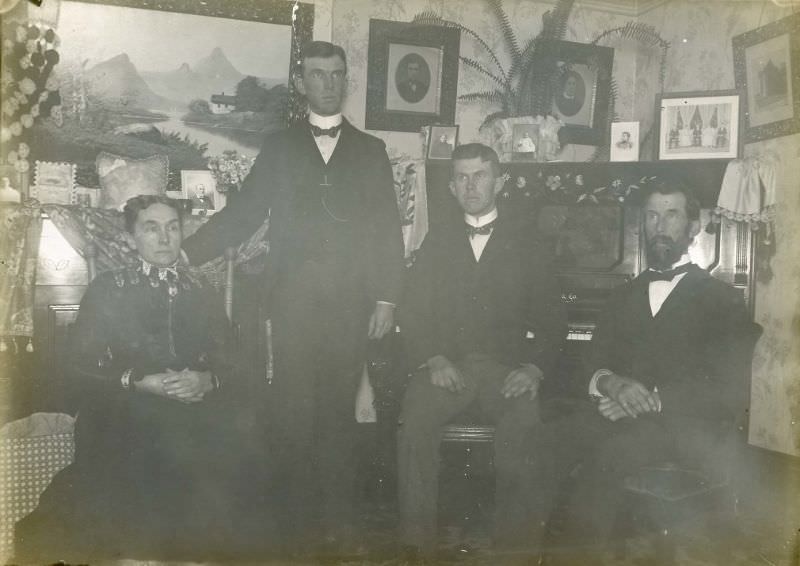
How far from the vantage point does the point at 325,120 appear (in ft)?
8.52

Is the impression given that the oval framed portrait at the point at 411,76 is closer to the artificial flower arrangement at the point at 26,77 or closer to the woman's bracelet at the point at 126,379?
the artificial flower arrangement at the point at 26,77

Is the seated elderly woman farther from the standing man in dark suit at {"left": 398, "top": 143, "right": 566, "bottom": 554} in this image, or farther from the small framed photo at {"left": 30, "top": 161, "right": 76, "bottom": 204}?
the standing man in dark suit at {"left": 398, "top": 143, "right": 566, "bottom": 554}

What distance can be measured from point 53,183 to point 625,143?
235 cm

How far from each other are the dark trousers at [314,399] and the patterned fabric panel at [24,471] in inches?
31.7

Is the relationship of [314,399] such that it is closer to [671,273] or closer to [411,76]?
[411,76]

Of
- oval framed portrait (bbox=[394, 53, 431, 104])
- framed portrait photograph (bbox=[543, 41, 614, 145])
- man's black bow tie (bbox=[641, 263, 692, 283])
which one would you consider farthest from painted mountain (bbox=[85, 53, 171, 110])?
man's black bow tie (bbox=[641, 263, 692, 283])

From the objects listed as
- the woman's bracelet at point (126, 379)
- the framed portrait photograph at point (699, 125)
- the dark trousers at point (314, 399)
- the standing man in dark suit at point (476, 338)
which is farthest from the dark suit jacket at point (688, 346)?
the woman's bracelet at point (126, 379)

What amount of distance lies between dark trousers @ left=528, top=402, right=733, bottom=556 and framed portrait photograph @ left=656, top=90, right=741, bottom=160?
3.72ft

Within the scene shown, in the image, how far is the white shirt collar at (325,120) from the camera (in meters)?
2.60

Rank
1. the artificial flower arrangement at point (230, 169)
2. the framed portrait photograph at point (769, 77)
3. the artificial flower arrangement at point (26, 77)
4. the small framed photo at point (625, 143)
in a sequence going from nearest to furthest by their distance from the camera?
the artificial flower arrangement at point (26, 77)
the artificial flower arrangement at point (230, 169)
the framed portrait photograph at point (769, 77)
the small framed photo at point (625, 143)

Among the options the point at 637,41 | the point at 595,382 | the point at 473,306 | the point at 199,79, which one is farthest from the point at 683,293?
the point at 199,79

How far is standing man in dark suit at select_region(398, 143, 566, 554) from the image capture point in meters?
2.57

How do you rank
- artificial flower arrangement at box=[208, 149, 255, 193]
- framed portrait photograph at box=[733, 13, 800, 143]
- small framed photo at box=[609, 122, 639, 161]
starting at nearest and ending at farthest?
1. artificial flower arrangement at box=[208, 149, 255, 193]
2. framed portrait photograph at box=[733, 13, 800, 143]
3. small framed photo at box=[609, 122, 639, 161]

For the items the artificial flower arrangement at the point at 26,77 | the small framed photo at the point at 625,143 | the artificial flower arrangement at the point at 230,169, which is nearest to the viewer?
the artificial flower arrangement at the point at 26,77
